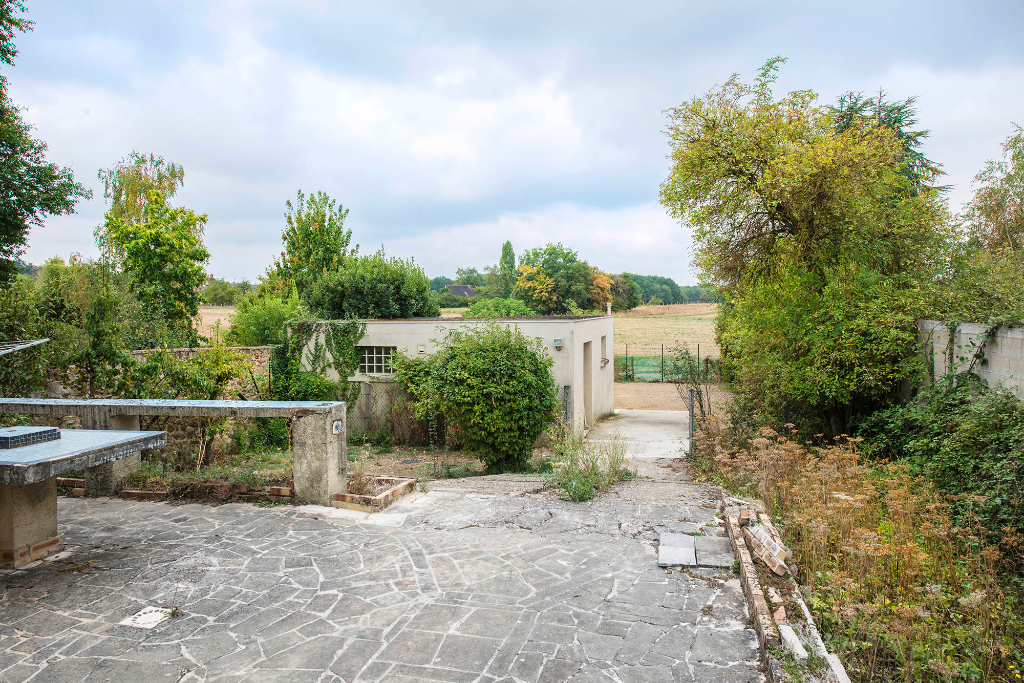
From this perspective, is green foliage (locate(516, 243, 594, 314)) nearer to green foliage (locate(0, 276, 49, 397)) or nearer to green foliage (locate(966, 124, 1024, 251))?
green foliage (locate(966, 124, 1024, 251))

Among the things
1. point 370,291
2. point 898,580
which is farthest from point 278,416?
point 370,291

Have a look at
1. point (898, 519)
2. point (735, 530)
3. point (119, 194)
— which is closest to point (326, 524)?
point (735, 530)

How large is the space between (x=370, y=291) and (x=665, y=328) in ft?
115

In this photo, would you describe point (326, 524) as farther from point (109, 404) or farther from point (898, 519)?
point (898, 519)

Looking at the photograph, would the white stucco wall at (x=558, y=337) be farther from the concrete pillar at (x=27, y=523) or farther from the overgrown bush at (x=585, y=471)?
the concrete pillar at (x=27, y=523)

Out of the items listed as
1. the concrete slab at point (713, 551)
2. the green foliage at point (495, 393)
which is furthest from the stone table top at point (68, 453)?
the green foliage at point (495, 393)

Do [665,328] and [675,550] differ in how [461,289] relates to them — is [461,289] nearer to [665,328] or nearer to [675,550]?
[665,328]

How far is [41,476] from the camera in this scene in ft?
13.3

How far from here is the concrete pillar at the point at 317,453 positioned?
6.29 m

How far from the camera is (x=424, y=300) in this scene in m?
18.8

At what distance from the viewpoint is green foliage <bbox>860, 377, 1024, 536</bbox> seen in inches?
202

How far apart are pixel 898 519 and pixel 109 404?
27.9 feet

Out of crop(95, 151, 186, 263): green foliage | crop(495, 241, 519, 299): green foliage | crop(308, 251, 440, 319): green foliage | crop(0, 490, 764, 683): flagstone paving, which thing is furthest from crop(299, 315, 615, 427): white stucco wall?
crop(495, 241, 519, 299): green foliage

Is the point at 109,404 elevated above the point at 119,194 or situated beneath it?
situated beneath
